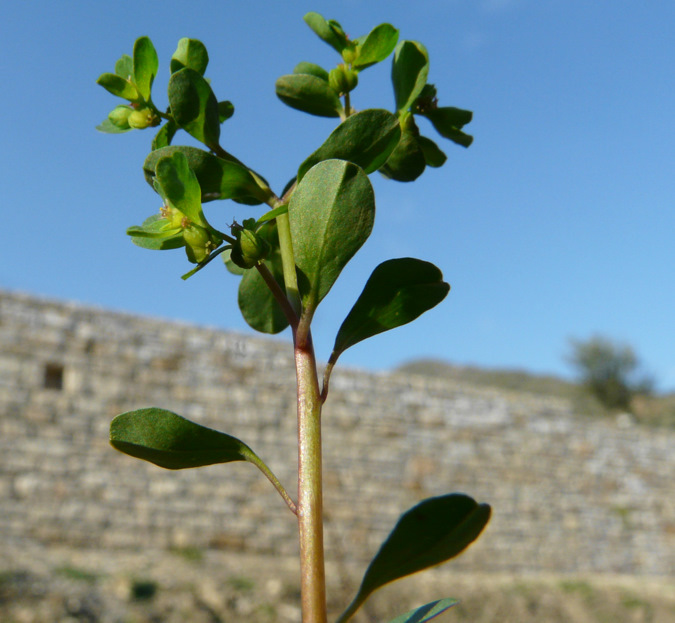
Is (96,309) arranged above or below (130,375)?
above

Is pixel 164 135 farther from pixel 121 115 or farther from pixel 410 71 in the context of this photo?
pixel 410 71

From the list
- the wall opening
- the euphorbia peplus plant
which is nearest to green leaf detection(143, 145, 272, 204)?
the euphorbia peplus plant

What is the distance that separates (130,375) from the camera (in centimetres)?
520

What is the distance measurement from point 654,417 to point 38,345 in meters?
10.9

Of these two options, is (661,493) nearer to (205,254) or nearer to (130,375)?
(130,375)

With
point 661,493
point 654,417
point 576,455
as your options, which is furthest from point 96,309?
point 654,417

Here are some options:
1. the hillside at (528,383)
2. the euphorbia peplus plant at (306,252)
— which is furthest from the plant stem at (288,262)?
the hillside at (528,383)

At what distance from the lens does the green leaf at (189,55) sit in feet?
1.87

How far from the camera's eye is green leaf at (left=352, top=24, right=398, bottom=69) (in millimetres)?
612

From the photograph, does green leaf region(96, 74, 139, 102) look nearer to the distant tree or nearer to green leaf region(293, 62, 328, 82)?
green leaf region(293, 62, 328, 82)

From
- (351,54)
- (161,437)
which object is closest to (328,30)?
(351,54)

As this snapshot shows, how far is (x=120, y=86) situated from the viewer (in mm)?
583

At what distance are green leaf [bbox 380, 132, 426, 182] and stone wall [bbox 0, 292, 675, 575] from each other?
4.33 metres

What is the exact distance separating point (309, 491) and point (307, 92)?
0.34 metres
